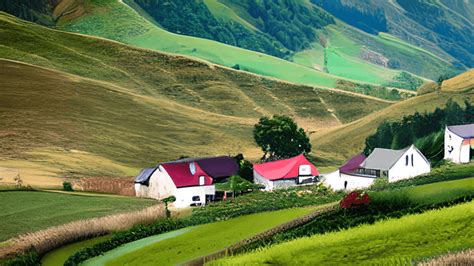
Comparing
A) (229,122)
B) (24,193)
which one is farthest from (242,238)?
(229,122)

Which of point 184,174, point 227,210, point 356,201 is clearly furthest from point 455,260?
point 184,174

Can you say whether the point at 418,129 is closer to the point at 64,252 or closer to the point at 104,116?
the point at 64,252

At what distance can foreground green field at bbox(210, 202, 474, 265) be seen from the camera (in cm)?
3350

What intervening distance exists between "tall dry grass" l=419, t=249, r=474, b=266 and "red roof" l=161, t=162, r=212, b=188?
4893cm

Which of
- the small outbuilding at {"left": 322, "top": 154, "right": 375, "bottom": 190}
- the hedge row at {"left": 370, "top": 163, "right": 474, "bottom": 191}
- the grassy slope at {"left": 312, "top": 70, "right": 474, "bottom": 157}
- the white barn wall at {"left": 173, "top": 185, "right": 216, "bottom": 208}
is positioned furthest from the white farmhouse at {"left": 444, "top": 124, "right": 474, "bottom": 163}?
the grassy slope at {"left": 312, "top": 70, "right": 474, "bottom": 157}

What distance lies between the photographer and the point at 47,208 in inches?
2357

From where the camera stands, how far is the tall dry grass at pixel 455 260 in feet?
95.8

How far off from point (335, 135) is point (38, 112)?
157 ft

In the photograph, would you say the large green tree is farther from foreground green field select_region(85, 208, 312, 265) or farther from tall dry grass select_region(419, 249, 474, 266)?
tall dry grass select_region(419, 249, 474, 266)

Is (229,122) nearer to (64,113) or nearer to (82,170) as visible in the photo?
(64,113)

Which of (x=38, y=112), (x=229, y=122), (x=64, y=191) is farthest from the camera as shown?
(x=229, y=122)

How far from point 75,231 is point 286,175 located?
118ft

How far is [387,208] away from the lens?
41.5 metres

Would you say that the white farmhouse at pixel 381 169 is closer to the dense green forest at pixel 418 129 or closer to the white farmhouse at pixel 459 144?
the white farmhouse at pixel 459 144
